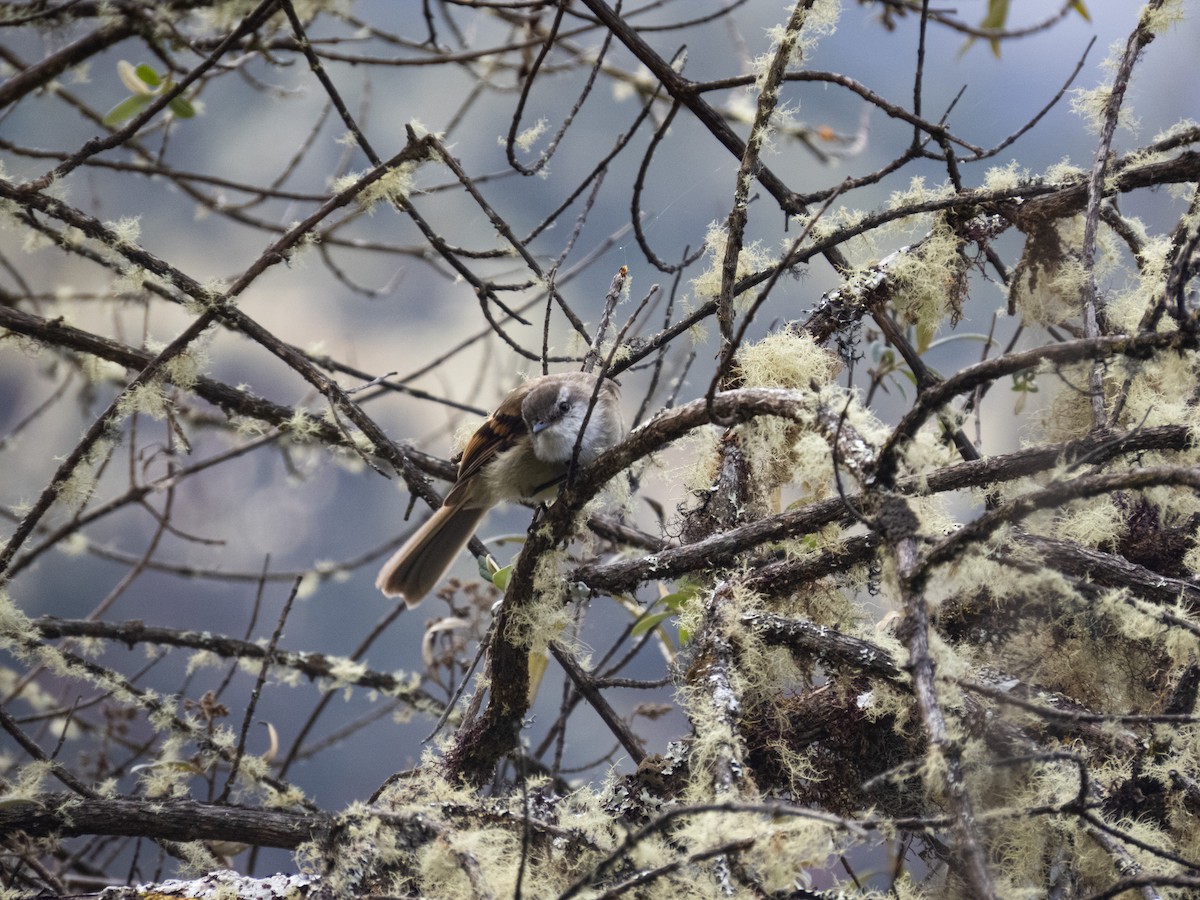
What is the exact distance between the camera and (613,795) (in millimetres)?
2070

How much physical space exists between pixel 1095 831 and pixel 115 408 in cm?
246

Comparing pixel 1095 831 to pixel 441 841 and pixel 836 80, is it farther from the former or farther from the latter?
pixel 836 80

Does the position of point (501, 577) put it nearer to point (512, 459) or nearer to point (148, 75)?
point (512, 459)

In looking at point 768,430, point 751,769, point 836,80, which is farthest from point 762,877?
point 836,80

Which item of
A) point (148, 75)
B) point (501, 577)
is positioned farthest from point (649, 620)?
point (148, 75)

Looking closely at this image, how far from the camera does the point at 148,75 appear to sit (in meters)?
2.97

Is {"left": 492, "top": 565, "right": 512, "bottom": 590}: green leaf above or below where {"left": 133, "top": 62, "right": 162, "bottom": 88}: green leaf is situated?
below

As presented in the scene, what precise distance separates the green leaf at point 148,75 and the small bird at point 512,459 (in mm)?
1381

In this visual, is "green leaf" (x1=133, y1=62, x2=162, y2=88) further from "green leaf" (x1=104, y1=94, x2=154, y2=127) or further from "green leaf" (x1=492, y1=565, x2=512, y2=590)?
"green leaf" (x1=492, y1=565, x2=512, y2=590)

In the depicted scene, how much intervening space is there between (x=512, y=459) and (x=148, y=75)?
1536 millimetres

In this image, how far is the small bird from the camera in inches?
117

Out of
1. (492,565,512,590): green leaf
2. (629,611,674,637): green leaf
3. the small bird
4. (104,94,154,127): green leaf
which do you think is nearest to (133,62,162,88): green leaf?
(104,94,154,127): green leaf

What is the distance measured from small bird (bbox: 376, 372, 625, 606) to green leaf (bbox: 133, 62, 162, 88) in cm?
138

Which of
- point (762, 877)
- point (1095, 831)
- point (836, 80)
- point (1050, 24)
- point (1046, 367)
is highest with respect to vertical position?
point (1050, 24)
